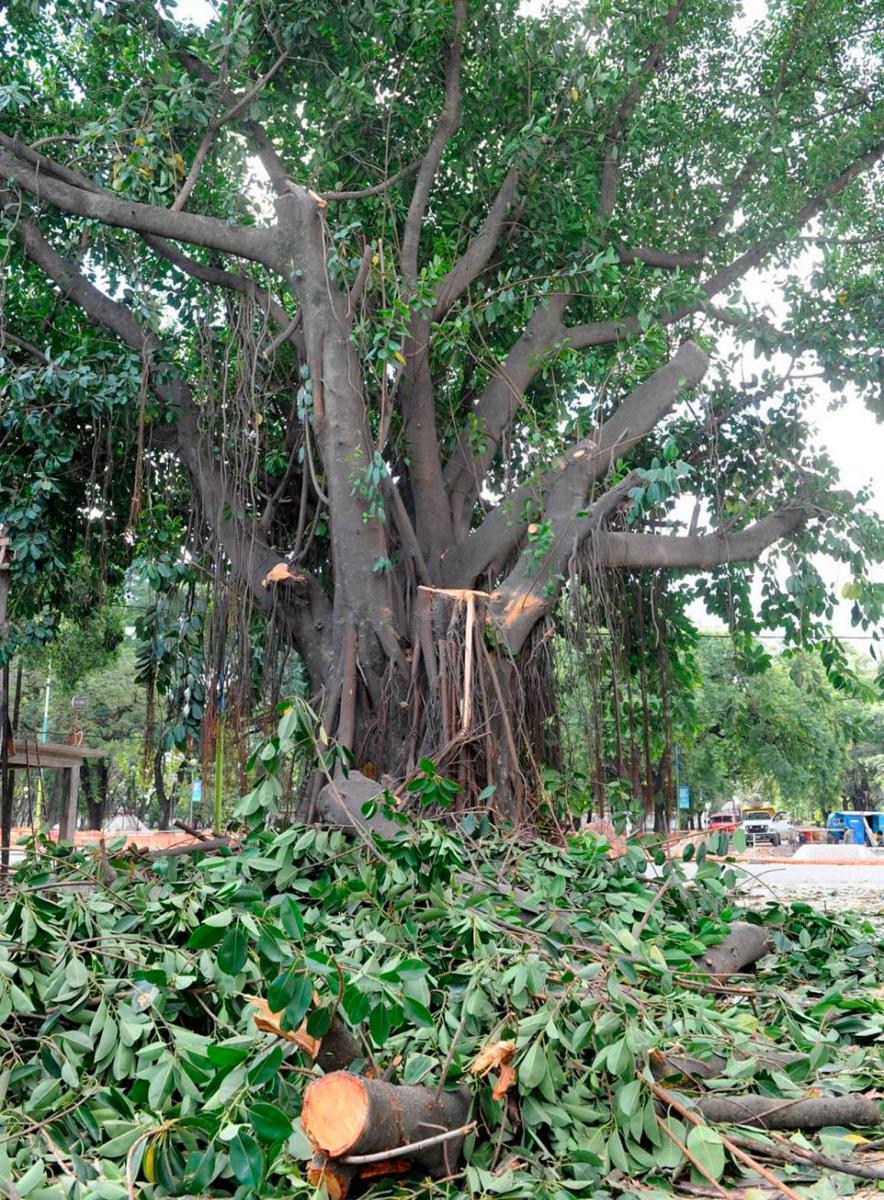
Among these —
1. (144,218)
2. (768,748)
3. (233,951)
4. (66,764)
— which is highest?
(144,218)

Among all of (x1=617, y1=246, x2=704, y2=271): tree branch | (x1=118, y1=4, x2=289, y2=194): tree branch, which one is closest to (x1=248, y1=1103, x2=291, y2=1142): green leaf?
(x1=118, y1=4, x2=289, y2=194): tree branch

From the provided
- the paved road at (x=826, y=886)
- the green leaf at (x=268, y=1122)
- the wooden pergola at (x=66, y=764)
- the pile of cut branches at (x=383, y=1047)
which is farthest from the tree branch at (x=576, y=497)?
the wooden pergola at (x=66, y=764)

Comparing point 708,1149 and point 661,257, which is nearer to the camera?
point 708,1149

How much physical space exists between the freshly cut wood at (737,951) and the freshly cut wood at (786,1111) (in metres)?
1.19

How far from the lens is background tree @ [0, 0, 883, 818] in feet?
18.7

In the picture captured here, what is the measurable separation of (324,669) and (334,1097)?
410 centimetres

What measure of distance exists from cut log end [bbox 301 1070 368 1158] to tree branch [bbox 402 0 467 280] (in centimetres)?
495

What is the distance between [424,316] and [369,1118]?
476 cm

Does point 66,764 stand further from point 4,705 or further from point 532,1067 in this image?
point 532,1067

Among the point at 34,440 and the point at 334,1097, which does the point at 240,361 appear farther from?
the point at 334,1097

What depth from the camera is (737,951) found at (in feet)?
→ 13.7

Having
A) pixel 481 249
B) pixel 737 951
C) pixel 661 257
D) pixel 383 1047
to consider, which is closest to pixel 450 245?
pixel 481 249

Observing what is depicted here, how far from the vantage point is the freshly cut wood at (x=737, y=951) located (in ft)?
13.0

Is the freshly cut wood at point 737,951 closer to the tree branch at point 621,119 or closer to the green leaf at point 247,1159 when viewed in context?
the green leaf at point 247,1159
